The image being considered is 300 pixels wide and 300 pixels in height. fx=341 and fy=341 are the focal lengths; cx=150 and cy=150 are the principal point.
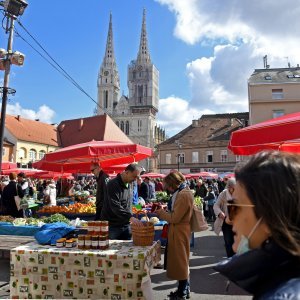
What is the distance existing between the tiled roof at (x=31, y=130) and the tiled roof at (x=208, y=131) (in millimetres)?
22950

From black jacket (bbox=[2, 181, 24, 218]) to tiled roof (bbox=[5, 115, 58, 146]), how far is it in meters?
50.9

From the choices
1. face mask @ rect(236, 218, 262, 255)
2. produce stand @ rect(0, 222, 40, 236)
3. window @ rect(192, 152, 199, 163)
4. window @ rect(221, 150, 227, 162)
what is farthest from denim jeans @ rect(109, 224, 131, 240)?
window @ rect(192, 152, 199, 163)

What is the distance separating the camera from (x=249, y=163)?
1.28 m

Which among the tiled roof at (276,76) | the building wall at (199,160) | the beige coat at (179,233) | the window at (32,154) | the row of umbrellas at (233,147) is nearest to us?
the row of umbrellas at (233,147)

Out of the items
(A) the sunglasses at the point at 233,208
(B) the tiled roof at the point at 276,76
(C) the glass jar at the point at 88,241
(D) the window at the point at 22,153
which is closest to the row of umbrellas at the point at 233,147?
(C) the glass jar at the point at 88,241

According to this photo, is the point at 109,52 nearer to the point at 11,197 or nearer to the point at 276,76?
the point at 276,76

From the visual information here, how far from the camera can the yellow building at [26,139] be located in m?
57.1

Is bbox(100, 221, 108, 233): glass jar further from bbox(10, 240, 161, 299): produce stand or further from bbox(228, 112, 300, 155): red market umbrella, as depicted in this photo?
bbox(228, 112, 300, 155): red market umbrella

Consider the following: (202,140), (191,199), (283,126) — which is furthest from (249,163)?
(202,140)

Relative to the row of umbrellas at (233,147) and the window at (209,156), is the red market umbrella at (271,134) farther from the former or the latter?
the window at (209,156)

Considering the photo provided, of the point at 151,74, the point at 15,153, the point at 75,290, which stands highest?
the point at 151,74

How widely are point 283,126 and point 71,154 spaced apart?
540 centimetres

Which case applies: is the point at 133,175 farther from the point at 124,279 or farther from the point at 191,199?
the point at 124,279

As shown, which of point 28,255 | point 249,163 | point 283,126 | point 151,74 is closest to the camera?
point 249,163
